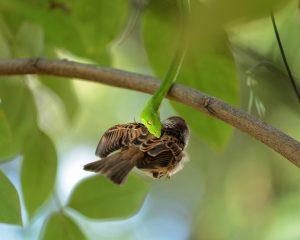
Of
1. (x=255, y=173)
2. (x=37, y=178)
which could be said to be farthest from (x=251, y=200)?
(x=37, y=178)

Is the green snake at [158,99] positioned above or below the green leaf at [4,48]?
above

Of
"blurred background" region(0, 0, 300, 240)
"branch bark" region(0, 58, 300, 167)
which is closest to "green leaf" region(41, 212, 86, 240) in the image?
"blurred background" region(0, 0, 300, 240)

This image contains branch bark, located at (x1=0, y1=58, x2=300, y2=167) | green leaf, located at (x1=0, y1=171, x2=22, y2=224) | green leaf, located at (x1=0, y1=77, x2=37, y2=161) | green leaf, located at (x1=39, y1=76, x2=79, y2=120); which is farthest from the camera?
green leaf, located at (x1=39, y1=76, x2=79, y2=120)

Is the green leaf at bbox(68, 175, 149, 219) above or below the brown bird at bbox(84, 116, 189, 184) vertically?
below

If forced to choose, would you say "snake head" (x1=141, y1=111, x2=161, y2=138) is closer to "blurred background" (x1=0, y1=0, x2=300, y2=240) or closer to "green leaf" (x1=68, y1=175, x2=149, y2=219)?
"blurred background" (x1=0, y1=0, x2=300, y2=240)

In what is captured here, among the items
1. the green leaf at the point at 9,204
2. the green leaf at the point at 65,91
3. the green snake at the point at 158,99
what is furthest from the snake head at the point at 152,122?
the green leaf at the point at 65,91

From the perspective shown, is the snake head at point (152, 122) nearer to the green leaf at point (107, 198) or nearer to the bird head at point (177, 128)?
the bird head at point (177, 128)

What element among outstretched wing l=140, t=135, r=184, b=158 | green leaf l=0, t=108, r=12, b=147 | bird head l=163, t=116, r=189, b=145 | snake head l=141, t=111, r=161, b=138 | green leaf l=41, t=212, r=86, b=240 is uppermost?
snake head l=141, t=111, r=161, b=138
